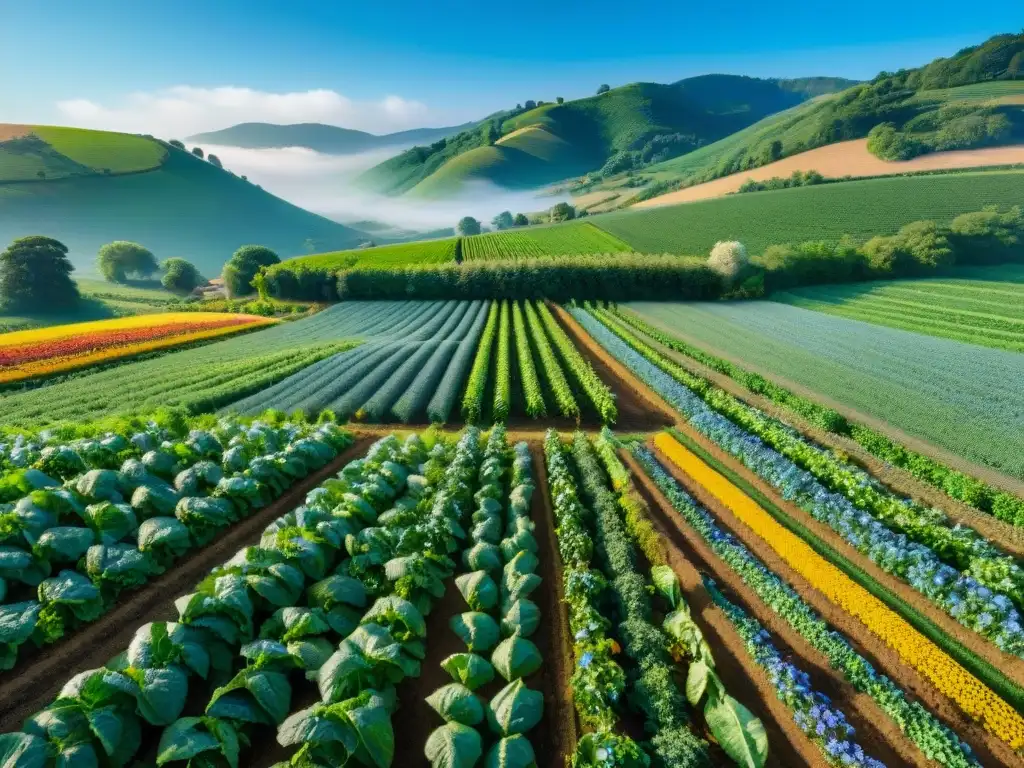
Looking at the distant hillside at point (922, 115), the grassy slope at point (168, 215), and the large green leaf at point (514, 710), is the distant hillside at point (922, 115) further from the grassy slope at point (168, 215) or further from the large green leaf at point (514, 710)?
the grassy slope at point (168, 215)

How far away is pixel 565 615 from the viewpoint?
865 cm

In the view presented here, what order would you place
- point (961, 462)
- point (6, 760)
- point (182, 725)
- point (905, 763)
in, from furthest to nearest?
1. point (961, 462)
2. point (905, 763)
3. point (182, 725)
4. point (6, 760)

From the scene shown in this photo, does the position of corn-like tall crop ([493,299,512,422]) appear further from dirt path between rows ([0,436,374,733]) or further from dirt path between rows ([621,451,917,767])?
dirt path between rows ([0,436,374,733])

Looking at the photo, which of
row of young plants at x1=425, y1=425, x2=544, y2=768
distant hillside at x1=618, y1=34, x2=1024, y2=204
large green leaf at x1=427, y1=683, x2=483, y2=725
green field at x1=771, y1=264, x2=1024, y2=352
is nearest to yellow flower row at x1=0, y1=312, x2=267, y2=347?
row of young plants at x1=425, y1=425, x2=544, y2=768

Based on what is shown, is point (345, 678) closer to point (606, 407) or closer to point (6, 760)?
point (6, 760)

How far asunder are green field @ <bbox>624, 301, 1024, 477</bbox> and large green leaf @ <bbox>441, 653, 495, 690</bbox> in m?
17.3

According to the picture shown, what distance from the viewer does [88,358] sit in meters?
28.5

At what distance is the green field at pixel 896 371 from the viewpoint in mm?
15945

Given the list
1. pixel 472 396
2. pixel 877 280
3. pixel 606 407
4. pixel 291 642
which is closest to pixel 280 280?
pixel 472 396

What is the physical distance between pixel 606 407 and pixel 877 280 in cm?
4976

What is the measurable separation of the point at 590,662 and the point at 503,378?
1706cm

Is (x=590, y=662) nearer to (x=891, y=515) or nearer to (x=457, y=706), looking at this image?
(x=457, y=706)

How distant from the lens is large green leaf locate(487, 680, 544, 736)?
5.97 metres

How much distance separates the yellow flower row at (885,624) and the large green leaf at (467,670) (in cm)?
763
